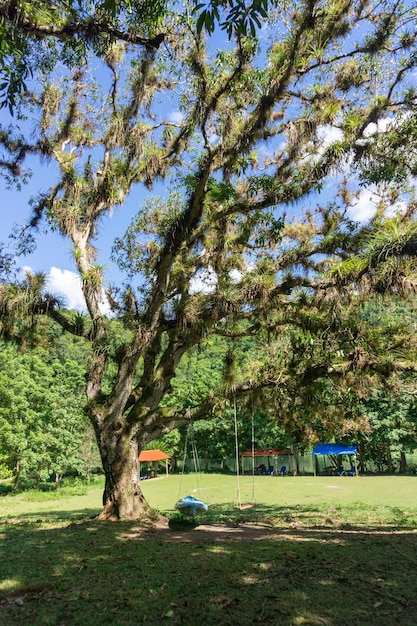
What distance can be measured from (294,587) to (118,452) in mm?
4798

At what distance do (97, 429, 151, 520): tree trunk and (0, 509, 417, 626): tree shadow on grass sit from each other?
56.3 inches

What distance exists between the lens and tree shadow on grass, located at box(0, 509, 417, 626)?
3.09m

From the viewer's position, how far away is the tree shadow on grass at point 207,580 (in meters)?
3.09

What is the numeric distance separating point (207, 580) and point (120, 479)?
164 inches

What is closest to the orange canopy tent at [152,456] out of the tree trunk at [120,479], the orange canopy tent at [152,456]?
the orange canopy tent at [152,456]

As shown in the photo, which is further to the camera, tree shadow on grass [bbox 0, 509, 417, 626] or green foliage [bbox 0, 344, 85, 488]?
green foliage [bbox 0, 344, 85, 488]

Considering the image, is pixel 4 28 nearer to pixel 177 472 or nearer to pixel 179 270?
pixel 179 270

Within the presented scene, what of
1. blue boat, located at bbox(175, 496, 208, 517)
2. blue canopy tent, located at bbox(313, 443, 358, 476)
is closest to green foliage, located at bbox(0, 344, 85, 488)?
blue boat, located at bbox(175, 496, 208, 517)

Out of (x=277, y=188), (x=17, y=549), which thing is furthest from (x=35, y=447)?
(x=277, y=188)

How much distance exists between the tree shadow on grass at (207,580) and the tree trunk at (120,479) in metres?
1.43

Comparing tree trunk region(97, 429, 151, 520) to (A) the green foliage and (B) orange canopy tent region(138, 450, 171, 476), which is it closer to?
(A) the green foliage

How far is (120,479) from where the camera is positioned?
7719 mm

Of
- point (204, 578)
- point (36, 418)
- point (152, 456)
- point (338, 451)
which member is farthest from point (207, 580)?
point (152, 456)

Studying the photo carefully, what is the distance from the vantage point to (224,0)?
2.62 metres
